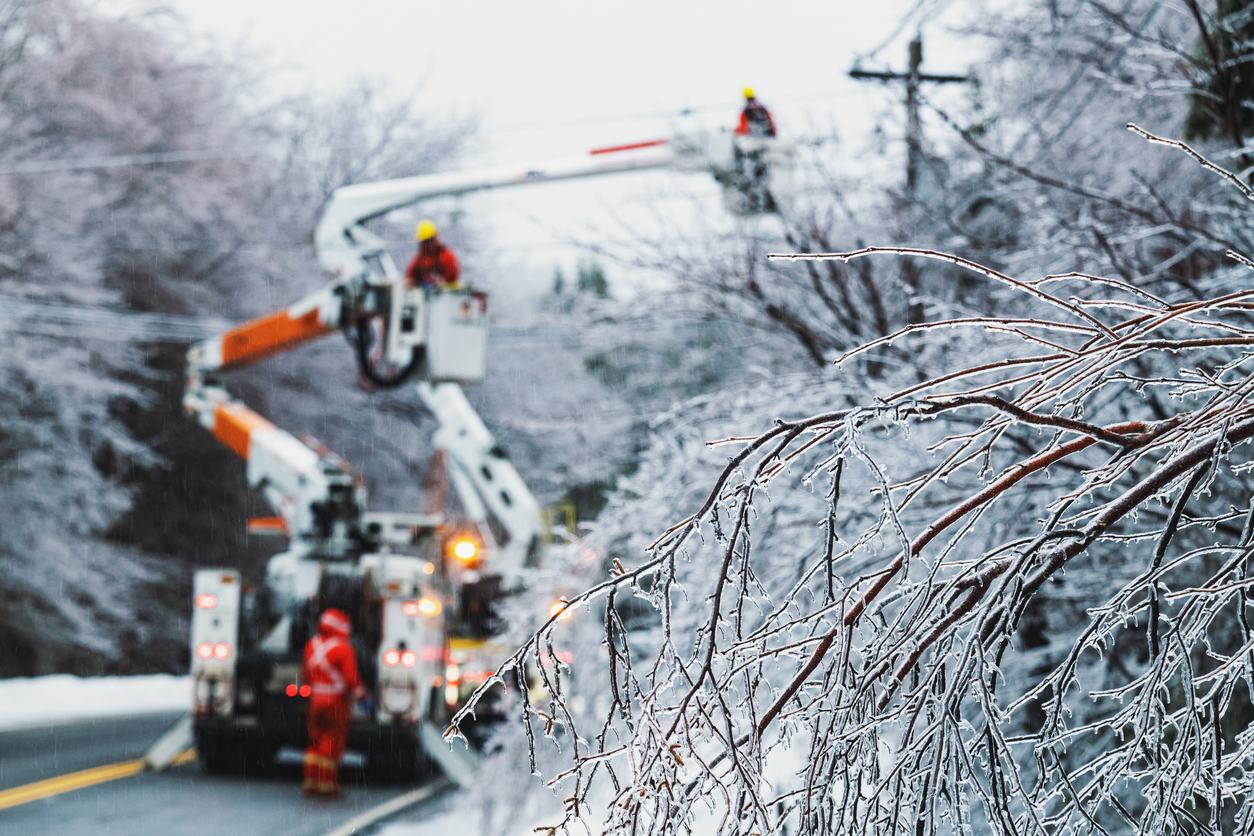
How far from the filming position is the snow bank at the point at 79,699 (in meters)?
14.3

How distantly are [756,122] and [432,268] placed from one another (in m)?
3.47

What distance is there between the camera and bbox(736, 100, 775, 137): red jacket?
8078 mm

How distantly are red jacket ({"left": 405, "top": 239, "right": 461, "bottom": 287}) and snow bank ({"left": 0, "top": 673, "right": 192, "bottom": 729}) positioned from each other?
23.0ft

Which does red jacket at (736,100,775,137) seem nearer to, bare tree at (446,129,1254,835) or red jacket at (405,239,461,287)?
red jacket at (405,239,461,287)

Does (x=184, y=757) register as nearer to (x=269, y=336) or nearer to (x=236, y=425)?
(x=236, y=425)

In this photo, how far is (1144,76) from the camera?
22.5 ft

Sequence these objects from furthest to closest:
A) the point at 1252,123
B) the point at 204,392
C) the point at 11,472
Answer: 1. the point at 11,472
2. the point at 204,392
3. the point at 1252,123

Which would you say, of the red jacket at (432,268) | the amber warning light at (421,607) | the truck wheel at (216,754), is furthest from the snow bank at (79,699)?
the red jacket at (432,268)

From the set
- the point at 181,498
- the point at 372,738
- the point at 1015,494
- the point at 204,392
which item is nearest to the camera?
the point at 1015,494

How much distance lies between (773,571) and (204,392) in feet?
29.3

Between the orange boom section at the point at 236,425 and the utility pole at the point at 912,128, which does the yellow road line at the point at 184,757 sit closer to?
the orange boom section at the point at 236,425

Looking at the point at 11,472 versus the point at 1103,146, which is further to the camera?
the point at 11,472

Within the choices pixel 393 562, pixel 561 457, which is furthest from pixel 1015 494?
pixel 561 457

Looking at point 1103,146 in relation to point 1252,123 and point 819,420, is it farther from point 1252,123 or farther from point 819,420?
point 819,420
